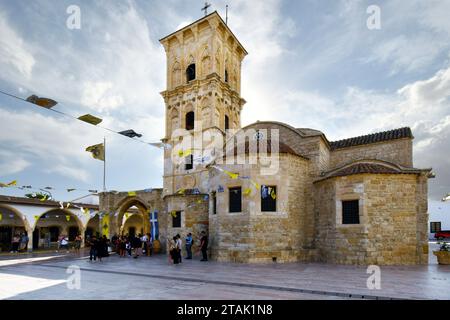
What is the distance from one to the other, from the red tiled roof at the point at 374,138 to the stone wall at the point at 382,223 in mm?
3929

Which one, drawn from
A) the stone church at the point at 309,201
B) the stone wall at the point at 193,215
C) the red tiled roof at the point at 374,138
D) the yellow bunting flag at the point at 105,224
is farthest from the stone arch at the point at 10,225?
the red tiled roof at the point at 374,138

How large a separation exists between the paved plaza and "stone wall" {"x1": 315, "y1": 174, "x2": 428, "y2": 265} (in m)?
1.30

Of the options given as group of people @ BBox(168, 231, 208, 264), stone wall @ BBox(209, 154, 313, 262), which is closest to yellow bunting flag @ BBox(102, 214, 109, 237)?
group of people @ BBox(168, 231, 208, 264)

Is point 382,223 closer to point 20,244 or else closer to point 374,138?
point 374,138

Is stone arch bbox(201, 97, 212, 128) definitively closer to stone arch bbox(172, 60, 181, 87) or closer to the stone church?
stone arch bbox(172, 60, 181, 87)

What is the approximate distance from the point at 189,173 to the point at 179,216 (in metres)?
5.07

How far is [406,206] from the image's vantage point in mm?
12867

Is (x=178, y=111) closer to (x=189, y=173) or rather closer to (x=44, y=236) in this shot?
(x=189, y=173)

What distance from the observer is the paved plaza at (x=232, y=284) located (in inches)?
280

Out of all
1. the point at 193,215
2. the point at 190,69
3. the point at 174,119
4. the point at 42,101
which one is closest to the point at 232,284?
the point at 42,101

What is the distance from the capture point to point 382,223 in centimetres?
1270

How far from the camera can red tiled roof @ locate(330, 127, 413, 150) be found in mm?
16406

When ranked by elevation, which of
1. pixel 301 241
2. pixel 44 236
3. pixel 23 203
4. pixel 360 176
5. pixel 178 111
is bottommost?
pixel 44 236
